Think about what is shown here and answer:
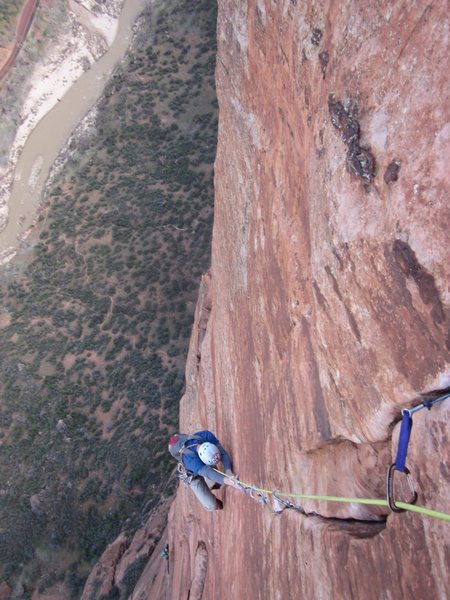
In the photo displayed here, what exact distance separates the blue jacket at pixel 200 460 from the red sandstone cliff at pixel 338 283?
1.06ft

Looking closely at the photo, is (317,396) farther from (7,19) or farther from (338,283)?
(7,19)

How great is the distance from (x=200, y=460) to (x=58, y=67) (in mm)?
31490

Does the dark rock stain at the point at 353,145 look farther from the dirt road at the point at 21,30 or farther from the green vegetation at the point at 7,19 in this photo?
the green vegetation at the point at 7,19

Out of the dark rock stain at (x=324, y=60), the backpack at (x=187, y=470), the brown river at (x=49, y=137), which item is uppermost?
the dark rock stain at (x=324, y=60)

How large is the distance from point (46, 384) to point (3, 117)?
57.1ft

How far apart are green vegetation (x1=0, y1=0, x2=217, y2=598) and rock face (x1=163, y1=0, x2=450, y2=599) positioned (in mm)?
13838

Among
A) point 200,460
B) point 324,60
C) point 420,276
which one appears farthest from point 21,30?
point 420,276

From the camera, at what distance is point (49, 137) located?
31.2 metres

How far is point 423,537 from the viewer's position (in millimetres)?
3244

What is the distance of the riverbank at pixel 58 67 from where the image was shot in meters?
30.6

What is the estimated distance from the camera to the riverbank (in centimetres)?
3062

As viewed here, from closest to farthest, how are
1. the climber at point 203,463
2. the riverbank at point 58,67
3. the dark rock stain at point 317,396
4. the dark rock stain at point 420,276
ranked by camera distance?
the dark rock stain at point 420,276 → the dark rock stain at point 317,396 → the climber at point 203,463 → the riverbank at point 58,67

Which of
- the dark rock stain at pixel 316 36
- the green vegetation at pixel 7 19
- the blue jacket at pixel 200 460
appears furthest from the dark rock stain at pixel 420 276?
the green vegetation at pixel 7 19

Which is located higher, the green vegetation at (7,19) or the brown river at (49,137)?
the green vegetation at (7,19)
